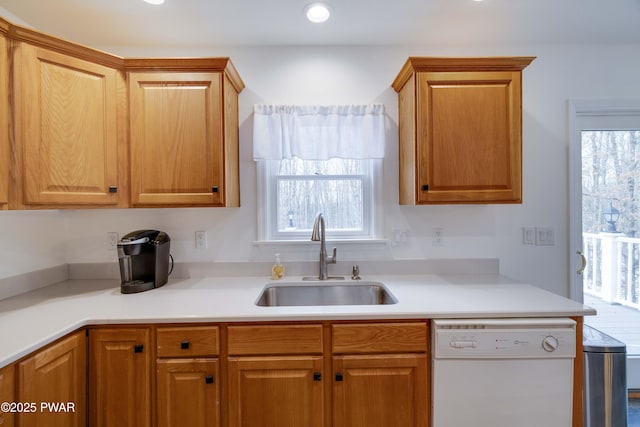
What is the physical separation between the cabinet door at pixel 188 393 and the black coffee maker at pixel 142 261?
526 mm

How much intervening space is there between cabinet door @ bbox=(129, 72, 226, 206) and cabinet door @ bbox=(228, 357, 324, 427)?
88 cm

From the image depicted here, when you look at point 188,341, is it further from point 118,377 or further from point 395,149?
point 395,149

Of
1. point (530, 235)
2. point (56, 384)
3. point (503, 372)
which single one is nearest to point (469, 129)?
→ point (530, 235)

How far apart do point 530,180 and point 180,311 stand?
225cm

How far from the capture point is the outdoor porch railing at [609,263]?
79.0 inches

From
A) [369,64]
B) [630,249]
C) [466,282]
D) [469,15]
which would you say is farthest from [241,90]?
[630,249]

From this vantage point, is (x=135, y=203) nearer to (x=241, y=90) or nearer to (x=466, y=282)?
(x=241, y=90)

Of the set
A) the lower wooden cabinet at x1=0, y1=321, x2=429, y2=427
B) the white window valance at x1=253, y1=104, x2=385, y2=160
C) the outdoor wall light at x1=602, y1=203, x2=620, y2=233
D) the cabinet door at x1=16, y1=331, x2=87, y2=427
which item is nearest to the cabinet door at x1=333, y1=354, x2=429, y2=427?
the lower wooden cabinet at x1=0, y1=321, x2=429, y2=427

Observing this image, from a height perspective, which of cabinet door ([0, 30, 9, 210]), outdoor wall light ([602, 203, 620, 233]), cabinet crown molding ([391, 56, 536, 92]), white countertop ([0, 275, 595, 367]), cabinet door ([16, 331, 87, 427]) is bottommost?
cabinet door ([16, 331, 87, 427])

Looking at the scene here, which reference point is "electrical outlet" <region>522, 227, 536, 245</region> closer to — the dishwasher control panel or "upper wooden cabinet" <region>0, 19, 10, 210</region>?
the dishwasher control panel

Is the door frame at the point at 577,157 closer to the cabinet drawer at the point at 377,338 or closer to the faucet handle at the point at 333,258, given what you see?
the cabinet drawer at the point at 377,338

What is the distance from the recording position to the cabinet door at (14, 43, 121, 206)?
1.33 meters

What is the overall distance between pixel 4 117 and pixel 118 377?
1220mm

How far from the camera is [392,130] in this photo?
198 cm
